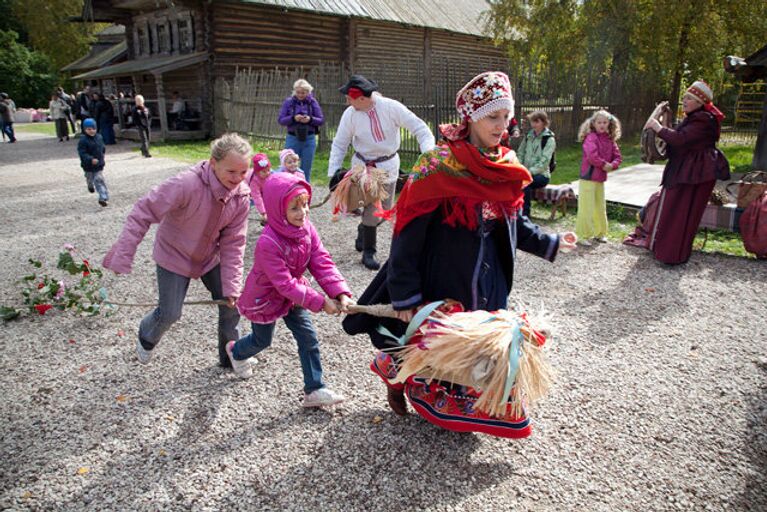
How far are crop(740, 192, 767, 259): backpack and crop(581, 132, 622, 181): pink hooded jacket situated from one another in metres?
1.59

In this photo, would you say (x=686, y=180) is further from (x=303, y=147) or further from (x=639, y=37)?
(x=639, y=37)

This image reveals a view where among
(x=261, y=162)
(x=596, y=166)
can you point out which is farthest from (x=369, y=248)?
(x=596, y=166)

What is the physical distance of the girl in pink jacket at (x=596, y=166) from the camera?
6.68 m

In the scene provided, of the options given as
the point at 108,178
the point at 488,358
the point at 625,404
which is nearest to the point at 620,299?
the point at 625,404

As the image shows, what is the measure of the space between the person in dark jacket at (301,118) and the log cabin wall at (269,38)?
1147cm

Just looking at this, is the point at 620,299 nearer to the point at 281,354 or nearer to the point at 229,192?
the point at 281,354

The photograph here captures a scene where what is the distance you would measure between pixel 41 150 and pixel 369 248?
18.1 meters

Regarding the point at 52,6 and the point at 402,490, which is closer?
the point at 402,490

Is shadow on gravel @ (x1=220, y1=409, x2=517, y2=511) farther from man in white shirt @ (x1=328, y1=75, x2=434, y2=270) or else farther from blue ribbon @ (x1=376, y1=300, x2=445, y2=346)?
man in white shirt @ (x1=328, y1=75, x2=434, y2=270)

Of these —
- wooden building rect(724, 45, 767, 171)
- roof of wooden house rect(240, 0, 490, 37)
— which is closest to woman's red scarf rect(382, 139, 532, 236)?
wooden building rect(724, 45, 767, 171)

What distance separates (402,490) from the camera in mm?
2680

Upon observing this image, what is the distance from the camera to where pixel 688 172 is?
5.83 meters

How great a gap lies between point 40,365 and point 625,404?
14.1ft

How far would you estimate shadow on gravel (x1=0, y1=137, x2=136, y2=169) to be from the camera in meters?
16.6
